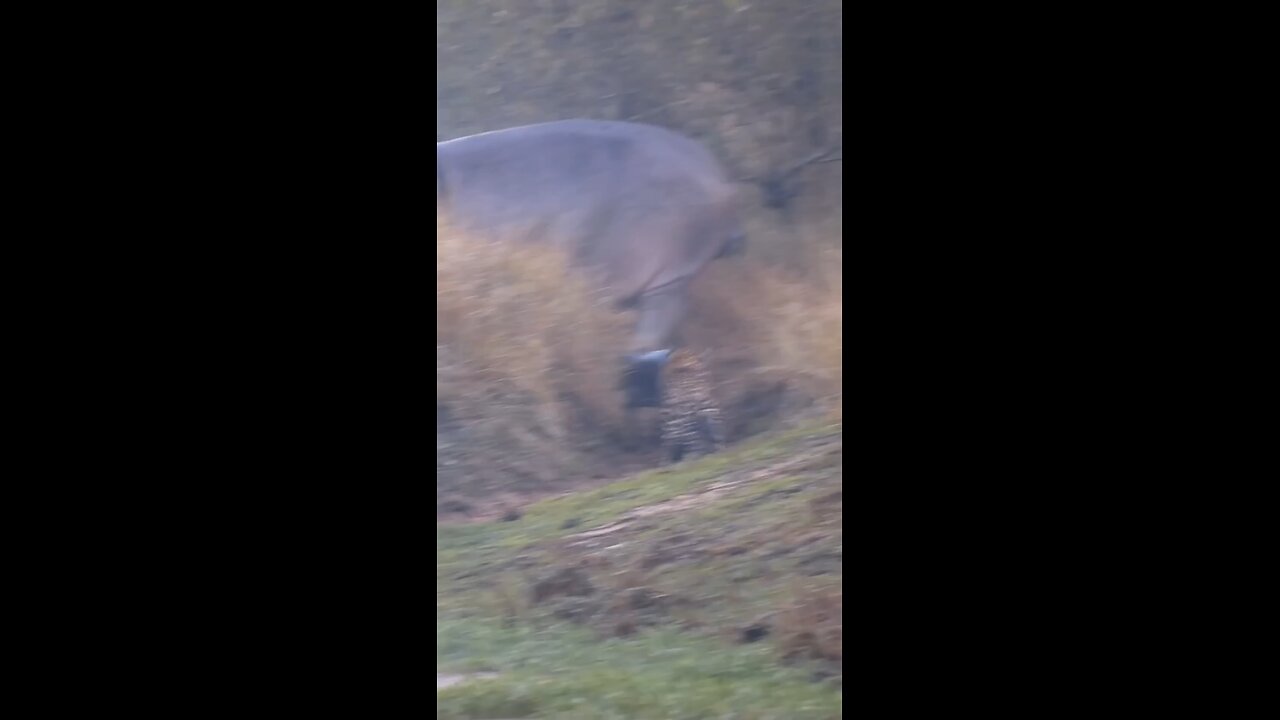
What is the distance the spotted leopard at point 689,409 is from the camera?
3764mm

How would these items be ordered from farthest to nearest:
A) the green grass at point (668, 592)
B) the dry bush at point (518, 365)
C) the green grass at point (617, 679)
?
the dry bush at point (518, 365) → the green grass at point (668, 592) → the green grass at point (617, 679)

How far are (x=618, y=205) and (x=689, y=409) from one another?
26.2 inches

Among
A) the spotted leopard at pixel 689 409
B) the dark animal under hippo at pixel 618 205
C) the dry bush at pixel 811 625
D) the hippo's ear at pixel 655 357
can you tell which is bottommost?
the dry bush at pixel 811 625

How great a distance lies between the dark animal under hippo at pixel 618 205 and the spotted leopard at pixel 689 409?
43 millimetres

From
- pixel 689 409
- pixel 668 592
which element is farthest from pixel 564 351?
pixel 668 592

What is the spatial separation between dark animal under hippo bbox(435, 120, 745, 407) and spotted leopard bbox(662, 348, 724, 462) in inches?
1.7

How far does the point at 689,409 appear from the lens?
3770 mm

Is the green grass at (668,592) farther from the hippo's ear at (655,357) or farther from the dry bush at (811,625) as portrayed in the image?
the hippo's ear at (655,357)

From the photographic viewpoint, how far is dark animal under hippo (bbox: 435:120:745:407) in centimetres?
377

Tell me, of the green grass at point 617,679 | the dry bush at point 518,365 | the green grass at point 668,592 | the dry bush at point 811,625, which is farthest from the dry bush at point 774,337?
the green grass at point 617,679

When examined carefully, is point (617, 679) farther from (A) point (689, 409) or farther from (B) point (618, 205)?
(B) point (618, 205)
